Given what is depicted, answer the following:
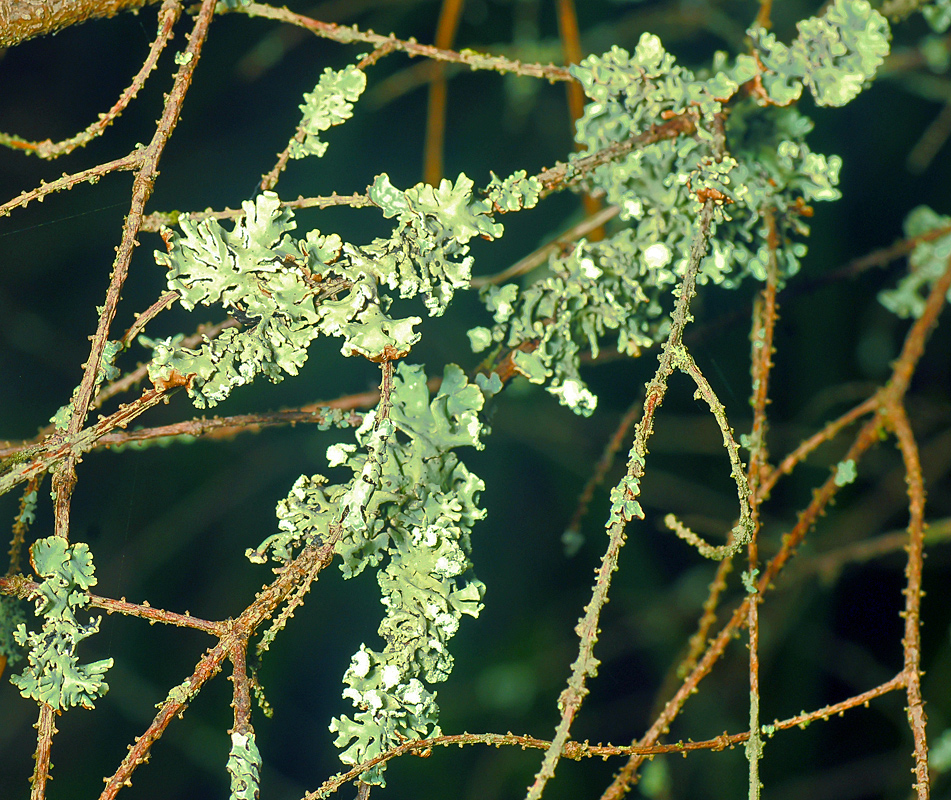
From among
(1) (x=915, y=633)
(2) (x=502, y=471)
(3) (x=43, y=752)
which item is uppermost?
(2) (x=502, y=471)

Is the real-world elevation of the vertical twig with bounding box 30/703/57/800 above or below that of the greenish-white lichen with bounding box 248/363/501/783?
below

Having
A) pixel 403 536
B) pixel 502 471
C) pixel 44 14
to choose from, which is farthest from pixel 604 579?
pixel 502 471

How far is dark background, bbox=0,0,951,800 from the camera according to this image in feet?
1.47

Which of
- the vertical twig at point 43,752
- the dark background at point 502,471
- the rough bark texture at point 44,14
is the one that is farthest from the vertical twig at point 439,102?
the vertical twig at point 43,752

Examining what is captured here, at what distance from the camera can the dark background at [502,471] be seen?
1.47 ft

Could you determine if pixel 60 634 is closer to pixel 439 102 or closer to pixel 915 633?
pixel 915 633

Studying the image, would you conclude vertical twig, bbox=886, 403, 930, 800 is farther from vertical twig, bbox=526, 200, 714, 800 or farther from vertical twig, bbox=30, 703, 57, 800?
vertical twig, bbox=30, 703, 57, 800

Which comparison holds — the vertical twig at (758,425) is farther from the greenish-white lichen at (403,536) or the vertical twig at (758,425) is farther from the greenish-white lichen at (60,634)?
the greenish-white lichen at (60,634)

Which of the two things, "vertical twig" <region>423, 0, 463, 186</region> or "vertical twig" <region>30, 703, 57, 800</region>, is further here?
"vertical twig" <region>423, 0, 463, 186</region>

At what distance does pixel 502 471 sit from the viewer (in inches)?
21.6

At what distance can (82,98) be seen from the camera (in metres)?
0.42

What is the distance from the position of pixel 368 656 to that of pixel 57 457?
11cm

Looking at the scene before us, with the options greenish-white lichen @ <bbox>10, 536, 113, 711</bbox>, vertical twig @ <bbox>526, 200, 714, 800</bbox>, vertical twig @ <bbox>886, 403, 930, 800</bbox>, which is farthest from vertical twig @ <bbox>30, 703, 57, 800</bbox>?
vertical twig @ <bbox>886, 403, 930, 800</bbox>

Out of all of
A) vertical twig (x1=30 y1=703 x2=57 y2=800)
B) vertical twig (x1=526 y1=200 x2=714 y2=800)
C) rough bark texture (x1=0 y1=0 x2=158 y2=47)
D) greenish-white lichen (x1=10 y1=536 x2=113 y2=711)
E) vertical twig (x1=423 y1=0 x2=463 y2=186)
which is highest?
vertical twig (x1=423 y1=0 x2=463 y2=186)
